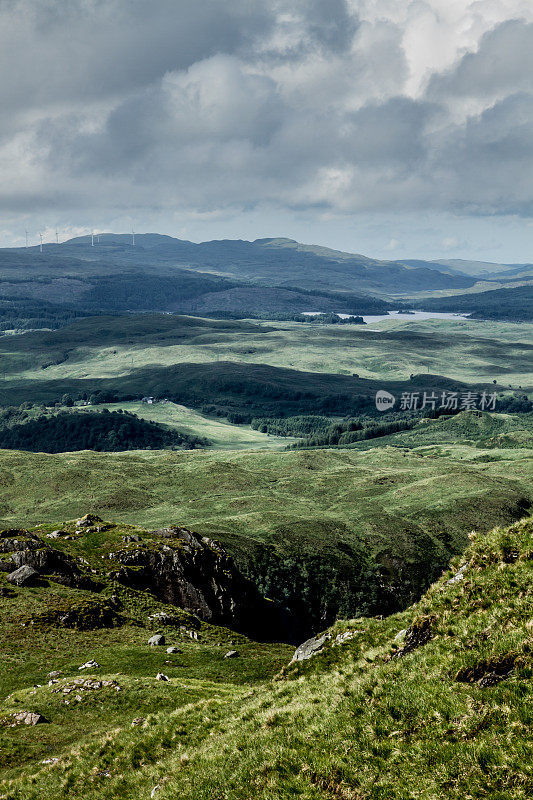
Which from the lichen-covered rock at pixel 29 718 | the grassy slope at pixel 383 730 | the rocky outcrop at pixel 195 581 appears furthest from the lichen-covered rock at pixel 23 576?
the grassy slope at pixel 383 730

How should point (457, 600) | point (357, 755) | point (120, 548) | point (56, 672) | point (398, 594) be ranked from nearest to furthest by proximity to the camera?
point (357, 755) → point (457, 600) → point (56, 672) → point (120, 548) → point (398, 594)

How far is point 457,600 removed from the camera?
90.5 ft

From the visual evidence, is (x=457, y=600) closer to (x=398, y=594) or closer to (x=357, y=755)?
(x=357, y=755)

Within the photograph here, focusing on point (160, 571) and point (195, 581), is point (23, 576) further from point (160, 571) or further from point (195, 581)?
point (195, 581)

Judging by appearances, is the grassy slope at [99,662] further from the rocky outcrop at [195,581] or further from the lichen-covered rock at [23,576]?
the rocky outcrop at [195,581]

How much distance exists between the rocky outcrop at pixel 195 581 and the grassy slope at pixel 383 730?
54.8m

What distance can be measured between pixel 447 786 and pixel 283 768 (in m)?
6.32

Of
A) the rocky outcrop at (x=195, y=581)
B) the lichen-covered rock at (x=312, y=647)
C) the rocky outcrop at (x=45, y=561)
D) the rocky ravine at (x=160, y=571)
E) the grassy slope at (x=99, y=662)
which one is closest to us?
the lichen-covered rock at (x=312, y=647)

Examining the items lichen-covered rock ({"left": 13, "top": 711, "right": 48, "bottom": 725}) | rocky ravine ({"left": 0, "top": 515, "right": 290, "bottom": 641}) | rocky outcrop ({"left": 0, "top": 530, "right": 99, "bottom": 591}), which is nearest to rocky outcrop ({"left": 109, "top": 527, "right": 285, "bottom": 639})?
rocky ravine ({"left": 0, "top": 515, "right": 290, "bottom": 641})

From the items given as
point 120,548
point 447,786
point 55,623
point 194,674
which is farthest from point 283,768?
point 120,548

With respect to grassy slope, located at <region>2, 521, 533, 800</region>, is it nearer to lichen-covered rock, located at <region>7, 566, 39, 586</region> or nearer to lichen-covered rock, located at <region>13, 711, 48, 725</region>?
lichen-covered rock, located at <region>13, 711, 48, 725</region>

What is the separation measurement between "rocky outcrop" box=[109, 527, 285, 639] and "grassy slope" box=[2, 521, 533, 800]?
54789 mm

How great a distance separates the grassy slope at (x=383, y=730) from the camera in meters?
19.8

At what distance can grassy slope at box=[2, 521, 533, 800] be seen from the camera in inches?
781
